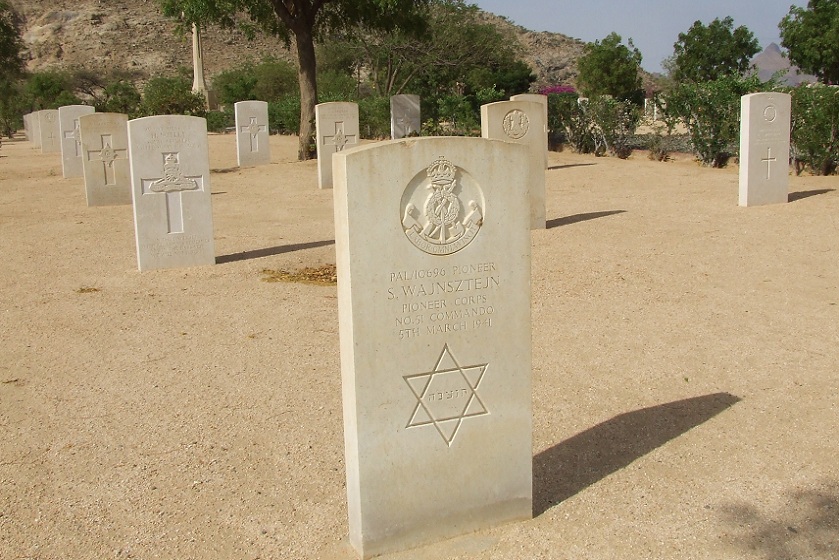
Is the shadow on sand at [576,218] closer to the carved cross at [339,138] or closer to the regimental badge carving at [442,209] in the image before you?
the carved cross at [339,138]

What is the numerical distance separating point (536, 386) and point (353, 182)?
8.10 feet

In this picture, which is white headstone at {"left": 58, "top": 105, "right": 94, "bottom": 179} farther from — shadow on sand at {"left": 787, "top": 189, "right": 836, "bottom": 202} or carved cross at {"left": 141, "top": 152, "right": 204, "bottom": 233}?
shadow on sand at {"left": 787, "top": 189, "right": 836, "bottom": 202}

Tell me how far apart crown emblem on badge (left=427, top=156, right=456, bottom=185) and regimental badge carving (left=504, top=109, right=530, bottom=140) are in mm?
7842

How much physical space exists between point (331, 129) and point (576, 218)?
599 centimetres

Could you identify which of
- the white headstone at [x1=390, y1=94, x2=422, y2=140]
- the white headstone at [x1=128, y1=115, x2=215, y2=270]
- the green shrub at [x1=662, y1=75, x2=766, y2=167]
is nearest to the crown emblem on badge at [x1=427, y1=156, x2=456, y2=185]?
the white headstone at [x1=128, y1=115, x2=215, y2=270]

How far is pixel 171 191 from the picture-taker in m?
8.66

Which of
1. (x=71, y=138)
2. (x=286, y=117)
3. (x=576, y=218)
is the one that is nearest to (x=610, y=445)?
(x=576, y=218)

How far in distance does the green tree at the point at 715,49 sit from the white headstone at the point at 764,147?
35.7 m

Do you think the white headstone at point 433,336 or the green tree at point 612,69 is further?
the green tree at point 612,69

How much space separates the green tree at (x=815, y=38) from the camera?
35375mm

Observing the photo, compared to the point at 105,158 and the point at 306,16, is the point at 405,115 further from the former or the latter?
the point at 105,158

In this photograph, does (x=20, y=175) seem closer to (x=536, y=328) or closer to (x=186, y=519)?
(x=536, y=328)

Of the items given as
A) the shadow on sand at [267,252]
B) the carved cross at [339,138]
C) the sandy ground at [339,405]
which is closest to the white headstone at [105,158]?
the carved cross at [339,138]

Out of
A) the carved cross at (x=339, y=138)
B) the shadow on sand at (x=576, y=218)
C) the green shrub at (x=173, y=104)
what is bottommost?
the shadow on sand at (x=576, y=218)
